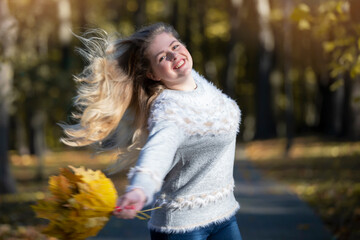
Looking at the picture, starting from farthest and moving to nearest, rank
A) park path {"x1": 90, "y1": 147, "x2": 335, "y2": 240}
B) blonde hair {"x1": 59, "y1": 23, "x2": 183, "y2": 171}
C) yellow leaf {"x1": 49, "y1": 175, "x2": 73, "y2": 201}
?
park path {"x1": 90, "y1": 147, "x2": 335, "y2": 240}
blonde hair {"x1": 59, "y1": 23, "x2": 183, "y2": 171}
yellow leaf {"x1": 49, "y1": 175, "x2": 73, "y2": 201}

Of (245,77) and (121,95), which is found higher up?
(121,95)

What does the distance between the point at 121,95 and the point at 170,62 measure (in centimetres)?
41

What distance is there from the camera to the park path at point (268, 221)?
7.16m

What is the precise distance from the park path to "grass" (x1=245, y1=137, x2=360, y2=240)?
23cm

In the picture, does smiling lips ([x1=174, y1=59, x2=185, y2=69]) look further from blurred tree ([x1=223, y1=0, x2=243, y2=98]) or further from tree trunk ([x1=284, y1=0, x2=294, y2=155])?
blurred tree ([x1=223, y1=0, x2=243, y2=98])

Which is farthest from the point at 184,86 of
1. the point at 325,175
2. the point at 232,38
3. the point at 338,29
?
the point at 232,38

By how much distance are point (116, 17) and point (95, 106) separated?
24757 mm

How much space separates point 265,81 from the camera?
28141 mm

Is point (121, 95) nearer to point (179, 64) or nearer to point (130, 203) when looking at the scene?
point (179, 64)

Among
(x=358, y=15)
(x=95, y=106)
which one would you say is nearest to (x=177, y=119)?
(x=95, y=106)

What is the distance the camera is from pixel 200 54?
34375 mm

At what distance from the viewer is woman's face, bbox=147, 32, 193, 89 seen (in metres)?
3.33

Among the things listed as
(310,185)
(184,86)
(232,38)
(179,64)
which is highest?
(179,64)

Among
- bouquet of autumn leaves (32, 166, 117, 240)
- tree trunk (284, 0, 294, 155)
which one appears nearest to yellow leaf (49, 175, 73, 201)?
bouquet of autumn leaves (32, 166, 117, 240)
